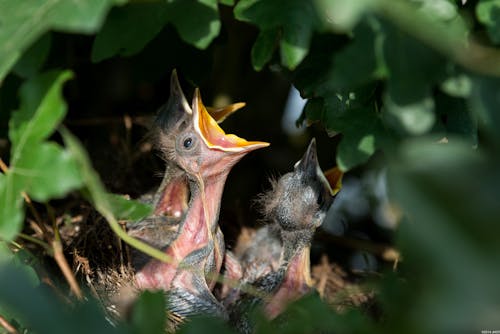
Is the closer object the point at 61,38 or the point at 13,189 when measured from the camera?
the point at 13,189

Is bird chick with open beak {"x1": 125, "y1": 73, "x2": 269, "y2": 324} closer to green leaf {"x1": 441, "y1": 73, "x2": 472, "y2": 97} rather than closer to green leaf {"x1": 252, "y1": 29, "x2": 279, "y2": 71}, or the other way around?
green leaf {"x1": 252, "y1": 29, "x2": 279, "y2": 71}

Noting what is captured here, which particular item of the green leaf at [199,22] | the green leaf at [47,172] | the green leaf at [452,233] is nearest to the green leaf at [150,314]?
the green leaf at [47,172]

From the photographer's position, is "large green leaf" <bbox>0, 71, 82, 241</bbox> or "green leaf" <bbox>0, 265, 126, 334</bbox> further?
"large green leaf" <bbox>0, 71, 82, 241</bbox>

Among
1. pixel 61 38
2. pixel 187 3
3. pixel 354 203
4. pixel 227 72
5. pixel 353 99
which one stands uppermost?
pixel 187 3

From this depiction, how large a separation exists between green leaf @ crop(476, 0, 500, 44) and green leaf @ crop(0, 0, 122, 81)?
0.53m

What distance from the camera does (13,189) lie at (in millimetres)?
1009

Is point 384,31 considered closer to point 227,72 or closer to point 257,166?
point 227,72

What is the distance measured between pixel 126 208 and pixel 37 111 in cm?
19

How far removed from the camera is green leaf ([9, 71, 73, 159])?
95 centimetres

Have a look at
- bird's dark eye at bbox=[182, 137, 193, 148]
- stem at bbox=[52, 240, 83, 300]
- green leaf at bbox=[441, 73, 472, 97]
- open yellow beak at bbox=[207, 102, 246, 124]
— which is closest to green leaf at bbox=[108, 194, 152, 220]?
stem at bbox=[52, 240, 83, 300]

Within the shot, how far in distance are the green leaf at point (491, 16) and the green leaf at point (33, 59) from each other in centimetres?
64

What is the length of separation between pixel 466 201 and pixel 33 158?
1.92ft

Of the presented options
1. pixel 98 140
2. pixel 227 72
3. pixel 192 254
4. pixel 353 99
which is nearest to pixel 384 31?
pixel 353 99

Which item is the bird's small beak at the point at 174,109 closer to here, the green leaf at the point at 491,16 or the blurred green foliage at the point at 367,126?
the blurred green foliage at the point at 367,126
